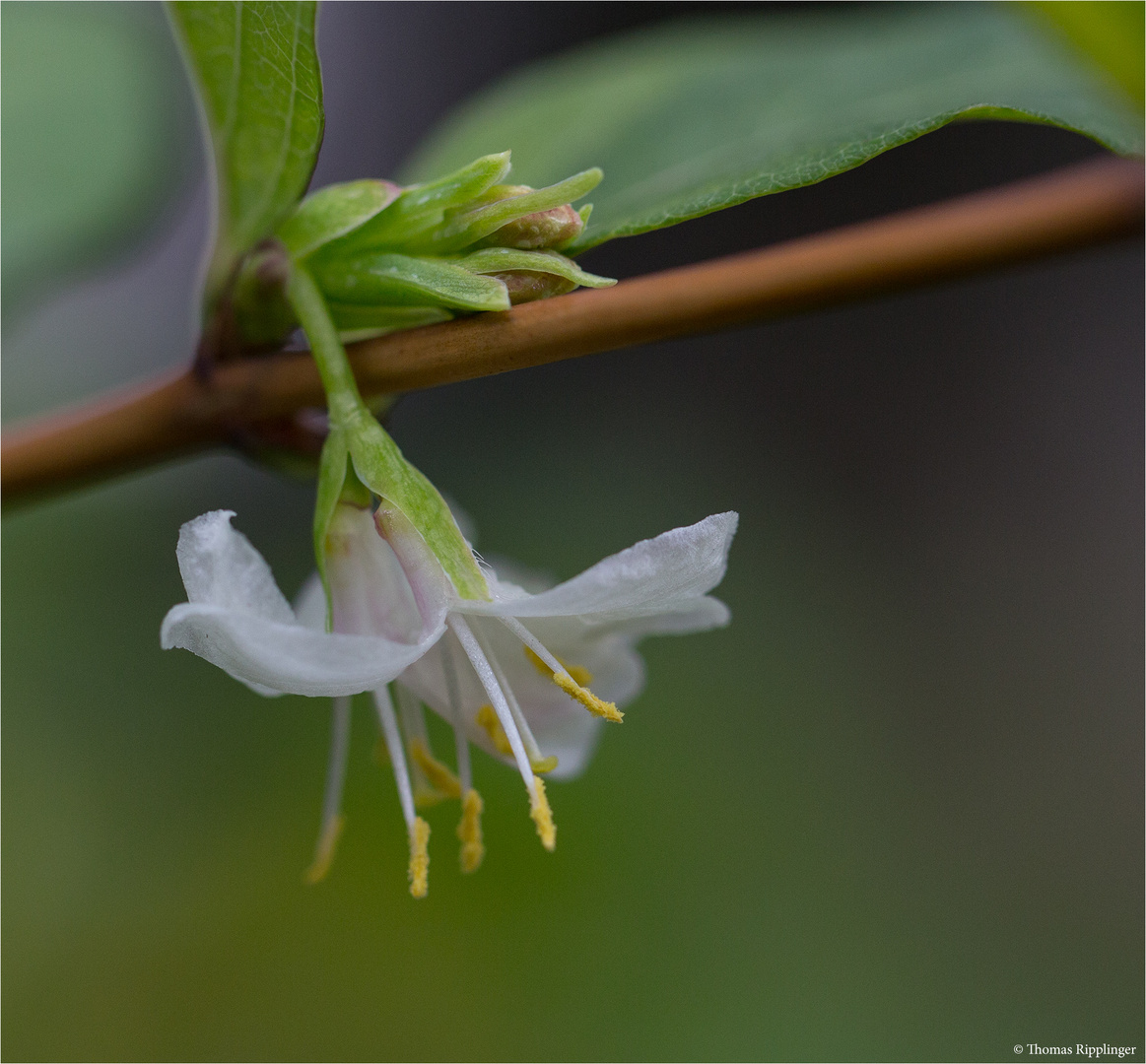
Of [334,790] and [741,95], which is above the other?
[741,95]

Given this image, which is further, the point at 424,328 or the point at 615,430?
the point at 615,430

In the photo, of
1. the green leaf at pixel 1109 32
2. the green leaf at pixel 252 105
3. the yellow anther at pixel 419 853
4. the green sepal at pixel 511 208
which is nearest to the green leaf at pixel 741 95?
the green leaf at pixel 1109 32

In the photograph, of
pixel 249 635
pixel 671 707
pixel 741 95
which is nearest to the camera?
pixel 249 635

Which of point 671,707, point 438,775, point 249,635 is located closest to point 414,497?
point 249,635


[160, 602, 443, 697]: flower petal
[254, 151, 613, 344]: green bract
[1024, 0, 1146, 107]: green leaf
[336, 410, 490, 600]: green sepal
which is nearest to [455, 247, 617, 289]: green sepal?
[254, 151, 613, 344]: green bract

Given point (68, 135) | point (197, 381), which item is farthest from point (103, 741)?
point (197, 381)

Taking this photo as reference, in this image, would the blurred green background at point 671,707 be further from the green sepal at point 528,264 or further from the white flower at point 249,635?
the white flower at point 249,635

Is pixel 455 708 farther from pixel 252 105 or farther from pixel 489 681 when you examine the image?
pixel 252 105

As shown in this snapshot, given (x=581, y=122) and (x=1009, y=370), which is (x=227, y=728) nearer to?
(x=581, y=122)
